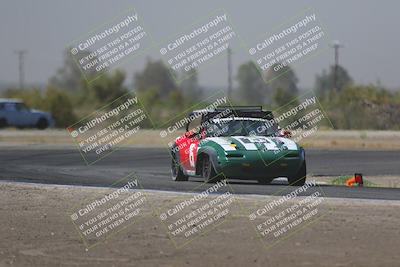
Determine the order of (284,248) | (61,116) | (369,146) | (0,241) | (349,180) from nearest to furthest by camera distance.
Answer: (284,248) → (0,241) → (349,180) → (369,146) → (61,116)

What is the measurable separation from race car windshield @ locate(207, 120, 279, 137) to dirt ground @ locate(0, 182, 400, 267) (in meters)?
4.85

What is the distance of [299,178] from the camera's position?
20.5 m

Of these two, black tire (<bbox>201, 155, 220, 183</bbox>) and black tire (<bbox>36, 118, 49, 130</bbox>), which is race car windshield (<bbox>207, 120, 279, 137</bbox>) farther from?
black tire (<bbox>36, 118, 49, 130</bbox>)

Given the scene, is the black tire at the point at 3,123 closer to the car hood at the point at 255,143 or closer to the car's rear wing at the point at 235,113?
the car's rear wing at the point at 235,113

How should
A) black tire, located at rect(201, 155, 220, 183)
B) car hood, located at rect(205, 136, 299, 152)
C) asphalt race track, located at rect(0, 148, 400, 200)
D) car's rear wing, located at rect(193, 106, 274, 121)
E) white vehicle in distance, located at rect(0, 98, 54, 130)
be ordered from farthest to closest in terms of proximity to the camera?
white vehicle in distance, located at rect(0, 98, 54, 130) → car's rear wing, located at rect(193, 106, 274, 121) → black tire, located at rect(201, 155, 220, 183) → car hood, located at rect(205, 136, 299, 152) → asphalt race track, located at rect(0, 148, 400, 200)

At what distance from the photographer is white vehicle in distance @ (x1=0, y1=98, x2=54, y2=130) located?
61.9 meters

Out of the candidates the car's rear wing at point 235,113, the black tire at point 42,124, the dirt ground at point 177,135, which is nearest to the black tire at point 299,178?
the car's rear wing at point 235,113

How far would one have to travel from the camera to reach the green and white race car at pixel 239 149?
2006cm

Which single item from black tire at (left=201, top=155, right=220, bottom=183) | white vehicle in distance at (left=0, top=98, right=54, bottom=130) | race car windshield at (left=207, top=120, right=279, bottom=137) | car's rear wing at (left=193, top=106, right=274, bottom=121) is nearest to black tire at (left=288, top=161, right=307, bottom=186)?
race car windshield at (left=207, top=120, right=279, bottom=137)

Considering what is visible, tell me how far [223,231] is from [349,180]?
9686 millimetres

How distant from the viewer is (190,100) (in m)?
82.7

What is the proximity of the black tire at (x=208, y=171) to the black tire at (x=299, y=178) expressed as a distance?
1422 millimetres

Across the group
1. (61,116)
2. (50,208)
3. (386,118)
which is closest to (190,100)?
(61,116)

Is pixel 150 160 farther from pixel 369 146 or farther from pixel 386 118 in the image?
pixel 386 118
